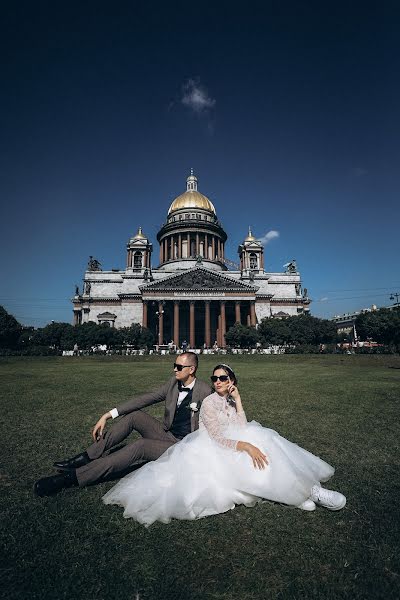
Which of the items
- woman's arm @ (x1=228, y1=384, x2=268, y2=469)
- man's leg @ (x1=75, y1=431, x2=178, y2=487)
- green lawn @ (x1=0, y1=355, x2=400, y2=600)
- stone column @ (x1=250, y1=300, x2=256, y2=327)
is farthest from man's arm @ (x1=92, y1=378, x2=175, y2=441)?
stone column @ (x1=250, y1=300, x2=256, y2=327)

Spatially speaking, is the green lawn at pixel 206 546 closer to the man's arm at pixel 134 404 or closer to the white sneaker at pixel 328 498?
the white sneaker at pixel 328 498

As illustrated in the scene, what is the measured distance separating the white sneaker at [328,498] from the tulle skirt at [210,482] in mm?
74

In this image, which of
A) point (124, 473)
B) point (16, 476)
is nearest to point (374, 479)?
point (124, 473)

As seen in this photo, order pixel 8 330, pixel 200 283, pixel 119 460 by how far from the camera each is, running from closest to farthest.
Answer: pixel 119 460 < pixel 8 330 < pixel 200 283

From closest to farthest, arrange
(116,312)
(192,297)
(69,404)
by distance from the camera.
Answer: (69,404), (192,297), (116,312)

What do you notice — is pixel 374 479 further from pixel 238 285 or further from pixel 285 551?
pixel 238 285

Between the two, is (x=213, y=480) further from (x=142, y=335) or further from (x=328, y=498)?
(x=142, y=335)

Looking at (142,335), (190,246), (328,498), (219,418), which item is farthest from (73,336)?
(328,498)

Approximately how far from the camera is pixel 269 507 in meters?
3.36

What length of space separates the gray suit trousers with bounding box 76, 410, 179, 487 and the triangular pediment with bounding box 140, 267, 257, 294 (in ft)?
156

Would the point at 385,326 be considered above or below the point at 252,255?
below

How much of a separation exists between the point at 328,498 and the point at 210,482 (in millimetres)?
1143

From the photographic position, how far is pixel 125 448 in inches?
153

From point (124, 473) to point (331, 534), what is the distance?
241cm
